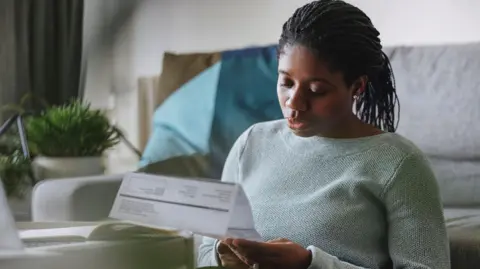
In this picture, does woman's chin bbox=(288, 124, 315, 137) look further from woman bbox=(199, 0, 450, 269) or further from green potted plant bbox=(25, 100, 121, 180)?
green potted plant bbox=(25, 100, 121, 180)

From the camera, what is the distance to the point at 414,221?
717mm

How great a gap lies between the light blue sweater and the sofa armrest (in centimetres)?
13

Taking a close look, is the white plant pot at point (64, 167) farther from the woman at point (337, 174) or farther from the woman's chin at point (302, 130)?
the woman's chin at point (302, 130)

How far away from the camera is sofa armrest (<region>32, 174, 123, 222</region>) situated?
514 millimetres

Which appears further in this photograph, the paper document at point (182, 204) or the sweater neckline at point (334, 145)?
the sweater neckline at point (334, 145)

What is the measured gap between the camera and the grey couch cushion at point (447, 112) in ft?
4.43

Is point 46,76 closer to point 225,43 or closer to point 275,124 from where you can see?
point 225,43

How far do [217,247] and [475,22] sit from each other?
111cm

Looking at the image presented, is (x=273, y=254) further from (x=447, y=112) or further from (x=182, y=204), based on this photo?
(x=447, y=112)

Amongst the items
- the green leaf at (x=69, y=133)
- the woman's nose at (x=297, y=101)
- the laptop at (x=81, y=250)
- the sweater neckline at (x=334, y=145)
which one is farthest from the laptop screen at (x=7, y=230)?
the green leaf at (x=69, y=133)

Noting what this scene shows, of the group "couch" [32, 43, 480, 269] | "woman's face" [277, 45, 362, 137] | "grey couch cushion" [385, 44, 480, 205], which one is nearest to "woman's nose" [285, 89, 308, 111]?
"woman's face" [277, 45, 362, 137]

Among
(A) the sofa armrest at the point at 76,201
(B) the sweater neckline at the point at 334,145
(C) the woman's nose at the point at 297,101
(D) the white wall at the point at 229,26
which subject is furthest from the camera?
(D) the white wall at the point at 229,26

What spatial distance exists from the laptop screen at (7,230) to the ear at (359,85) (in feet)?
1.36

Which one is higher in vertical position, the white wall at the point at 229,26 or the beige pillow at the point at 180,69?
the white wall at the point at 229,26
